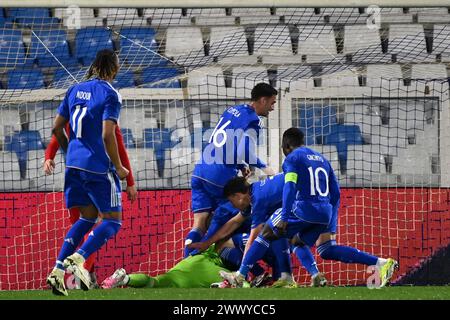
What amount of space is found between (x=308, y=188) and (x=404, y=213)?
257 centimetres

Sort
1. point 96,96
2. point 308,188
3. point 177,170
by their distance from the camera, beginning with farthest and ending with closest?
point 177,170
point 308,188
point 96,96

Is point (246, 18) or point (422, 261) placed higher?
point (246, 18)

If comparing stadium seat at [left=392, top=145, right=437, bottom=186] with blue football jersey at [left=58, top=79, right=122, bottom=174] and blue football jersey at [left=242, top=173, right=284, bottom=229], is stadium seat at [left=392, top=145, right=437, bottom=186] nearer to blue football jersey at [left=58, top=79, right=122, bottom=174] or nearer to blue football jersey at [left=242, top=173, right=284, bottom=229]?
blue football jersey at [left=242, top=173, right=284, bottom=229]

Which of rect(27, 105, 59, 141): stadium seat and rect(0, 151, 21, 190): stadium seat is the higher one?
rect(27, 105, 59, 141): stadium seat

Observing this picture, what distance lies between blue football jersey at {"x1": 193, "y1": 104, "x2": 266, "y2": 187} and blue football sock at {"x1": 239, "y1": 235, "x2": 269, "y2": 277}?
0.88 meters

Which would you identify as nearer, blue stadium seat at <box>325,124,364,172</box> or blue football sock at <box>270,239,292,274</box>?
blue football sock at <box>270,239,292,274</box>

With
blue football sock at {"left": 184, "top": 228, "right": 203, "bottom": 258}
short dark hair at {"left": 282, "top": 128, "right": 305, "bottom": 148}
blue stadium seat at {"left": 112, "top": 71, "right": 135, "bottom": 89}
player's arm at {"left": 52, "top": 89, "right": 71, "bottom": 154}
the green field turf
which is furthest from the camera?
blue stadium seat at {"left": 112, "top": 71, "right": 135, "bottom": 89}

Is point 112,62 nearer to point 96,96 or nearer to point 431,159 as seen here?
point 96,96

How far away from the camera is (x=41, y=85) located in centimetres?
1134

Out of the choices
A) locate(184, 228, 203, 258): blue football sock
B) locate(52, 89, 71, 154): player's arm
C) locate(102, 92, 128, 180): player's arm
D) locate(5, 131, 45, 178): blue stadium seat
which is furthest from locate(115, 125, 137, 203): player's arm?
locate(5, 131, 45, 178): blue stadium seat

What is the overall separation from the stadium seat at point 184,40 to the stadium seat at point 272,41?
0.82m

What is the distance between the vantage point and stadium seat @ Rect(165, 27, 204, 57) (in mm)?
12422

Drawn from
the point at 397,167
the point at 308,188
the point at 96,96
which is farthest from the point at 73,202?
the point at 397,167

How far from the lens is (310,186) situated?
26.4 ft
